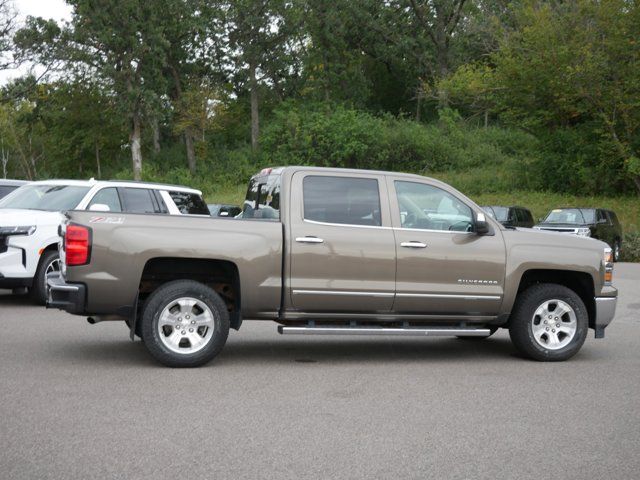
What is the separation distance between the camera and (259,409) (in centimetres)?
691

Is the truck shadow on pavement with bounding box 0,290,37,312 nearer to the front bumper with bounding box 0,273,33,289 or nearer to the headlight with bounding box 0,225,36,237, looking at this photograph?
the front bumper with bounding box 0,273,33,289

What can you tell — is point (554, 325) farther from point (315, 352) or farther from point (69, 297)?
point (69, 297)

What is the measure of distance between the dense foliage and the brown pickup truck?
27588 mm

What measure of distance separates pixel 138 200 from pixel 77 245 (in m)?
5.62

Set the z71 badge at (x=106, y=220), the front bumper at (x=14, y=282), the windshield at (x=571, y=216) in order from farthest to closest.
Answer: the windshield at (x=571, y=216)
the front bumper at (x=14, y=282)
the z71 badge at (x=106, y=220)

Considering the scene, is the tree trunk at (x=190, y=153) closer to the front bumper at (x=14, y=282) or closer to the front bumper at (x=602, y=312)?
the front bumper at (x=14, y=282)

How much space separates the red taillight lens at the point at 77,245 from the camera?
8.38m

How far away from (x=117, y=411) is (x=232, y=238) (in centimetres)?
249

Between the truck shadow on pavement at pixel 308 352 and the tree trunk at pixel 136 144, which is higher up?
the tree trunk at pixel 136 144

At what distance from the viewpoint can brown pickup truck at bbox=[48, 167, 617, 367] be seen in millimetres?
8492

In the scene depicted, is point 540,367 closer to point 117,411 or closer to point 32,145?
point 117,411

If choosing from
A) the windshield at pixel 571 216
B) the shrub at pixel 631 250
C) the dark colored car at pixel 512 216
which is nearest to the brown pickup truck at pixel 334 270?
the dark colored car at pixel 512 216

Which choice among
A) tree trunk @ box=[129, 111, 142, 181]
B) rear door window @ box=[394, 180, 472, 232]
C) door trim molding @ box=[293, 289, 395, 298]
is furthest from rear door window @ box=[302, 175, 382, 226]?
tree trunk @ box=[129, 111, 142, 181]

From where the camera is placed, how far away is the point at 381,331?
353 inches
